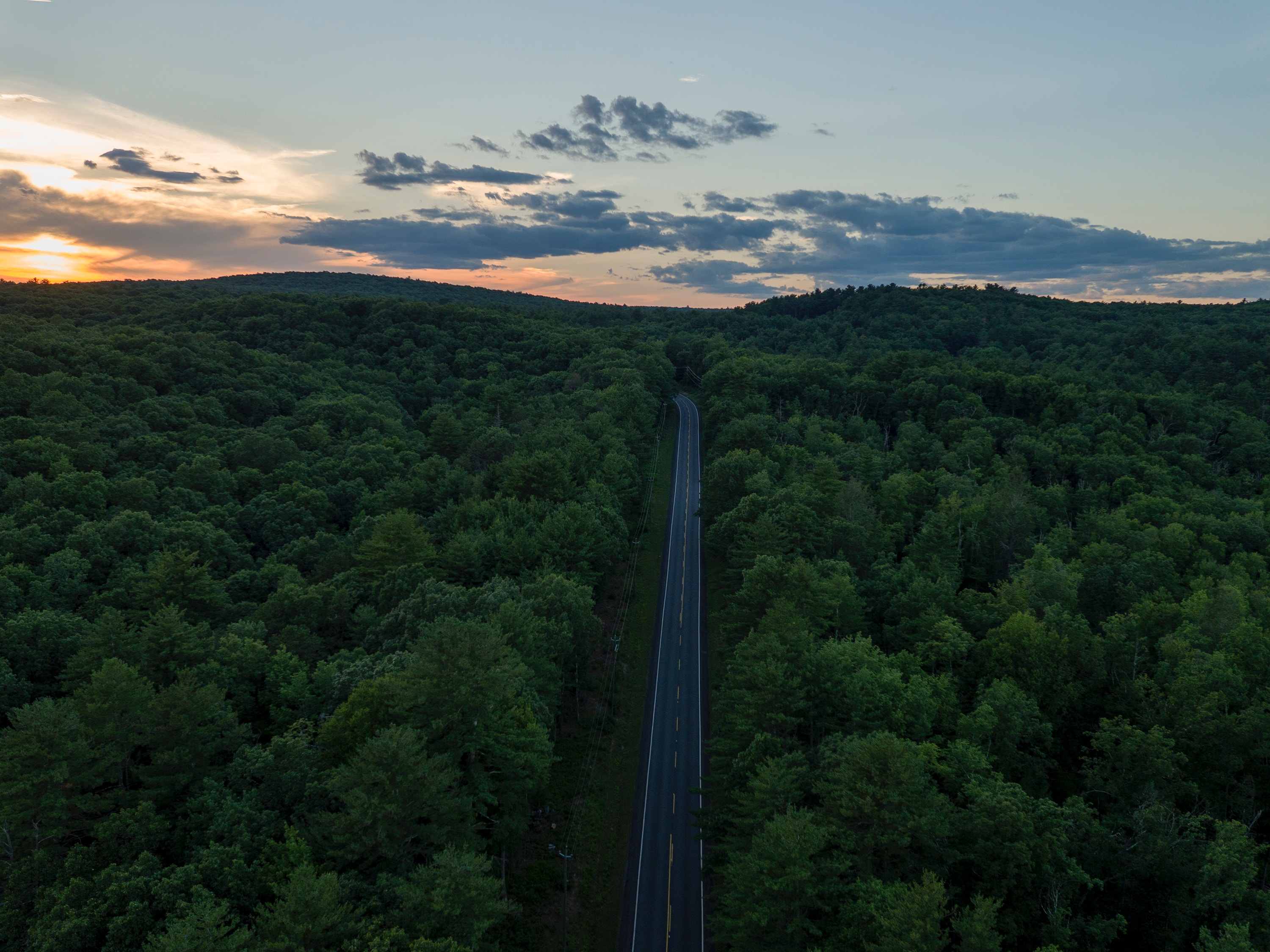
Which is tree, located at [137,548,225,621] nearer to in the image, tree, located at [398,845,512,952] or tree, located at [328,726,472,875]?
tree, located at [328,726,472,875]

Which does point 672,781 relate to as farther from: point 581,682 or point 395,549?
point 395,549

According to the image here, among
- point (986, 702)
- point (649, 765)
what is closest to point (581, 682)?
point (649, 765)

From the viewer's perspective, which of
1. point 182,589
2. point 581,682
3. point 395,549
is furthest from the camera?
point 395,549

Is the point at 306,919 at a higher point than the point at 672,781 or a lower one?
higher

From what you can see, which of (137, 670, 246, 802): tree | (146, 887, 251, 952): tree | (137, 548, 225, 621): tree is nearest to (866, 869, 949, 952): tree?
(146, 887, 251, 952): tree

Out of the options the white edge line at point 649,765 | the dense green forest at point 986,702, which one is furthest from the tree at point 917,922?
the white edge line at point 649,765

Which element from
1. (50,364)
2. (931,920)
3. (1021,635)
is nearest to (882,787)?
(931,920)
